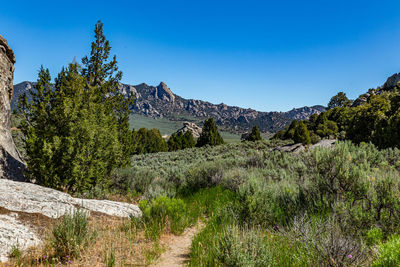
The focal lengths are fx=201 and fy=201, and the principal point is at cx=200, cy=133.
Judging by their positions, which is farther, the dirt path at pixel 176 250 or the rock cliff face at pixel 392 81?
the rock cliff face at pixel 392 81

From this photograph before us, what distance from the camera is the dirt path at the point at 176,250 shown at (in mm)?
3461

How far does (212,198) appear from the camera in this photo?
24.2 feet

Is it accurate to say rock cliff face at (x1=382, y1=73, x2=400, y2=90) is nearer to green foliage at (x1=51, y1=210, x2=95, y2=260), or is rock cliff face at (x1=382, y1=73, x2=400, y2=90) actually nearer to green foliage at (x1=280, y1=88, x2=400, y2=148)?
green foliage at (x1=280, y1=88, x2=400, y2=148)

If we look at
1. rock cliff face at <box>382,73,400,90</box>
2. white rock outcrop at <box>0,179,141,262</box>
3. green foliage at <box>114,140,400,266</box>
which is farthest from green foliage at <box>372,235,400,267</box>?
rock cliff face at <box>382,73,400,90</box>

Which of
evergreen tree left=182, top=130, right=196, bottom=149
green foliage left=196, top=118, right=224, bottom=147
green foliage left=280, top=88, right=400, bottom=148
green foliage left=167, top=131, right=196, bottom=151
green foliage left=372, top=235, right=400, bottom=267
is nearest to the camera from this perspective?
green foliage left=372, top=235, right=400, bottom=267

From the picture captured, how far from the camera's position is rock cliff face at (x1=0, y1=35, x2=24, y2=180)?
5872 millimetres

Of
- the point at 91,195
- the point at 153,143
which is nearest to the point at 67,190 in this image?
the point at 91,195

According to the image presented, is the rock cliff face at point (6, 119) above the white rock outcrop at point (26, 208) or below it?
above

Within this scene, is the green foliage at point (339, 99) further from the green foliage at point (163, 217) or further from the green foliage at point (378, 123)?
the green foliage at point (163, 217)

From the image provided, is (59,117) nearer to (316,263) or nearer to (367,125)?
(316,263)

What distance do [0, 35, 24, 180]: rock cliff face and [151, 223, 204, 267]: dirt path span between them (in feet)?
16.8

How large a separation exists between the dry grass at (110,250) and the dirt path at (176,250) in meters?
0.14

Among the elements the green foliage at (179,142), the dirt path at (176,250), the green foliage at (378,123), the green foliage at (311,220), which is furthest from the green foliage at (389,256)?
the green foliage at (179,142)

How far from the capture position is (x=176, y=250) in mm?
4012
